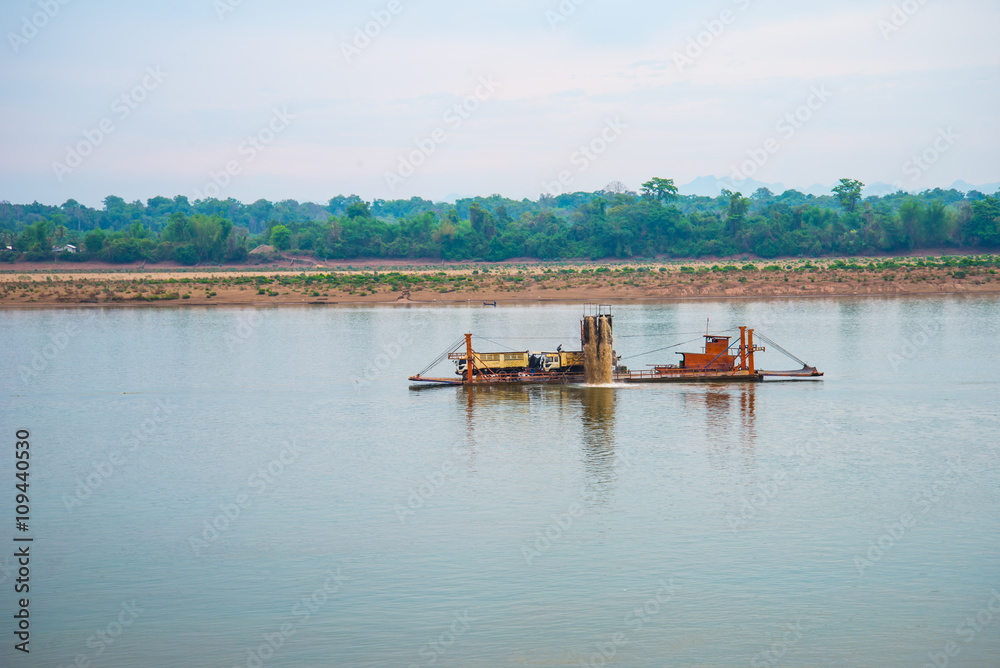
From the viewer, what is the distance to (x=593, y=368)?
48.7 meters

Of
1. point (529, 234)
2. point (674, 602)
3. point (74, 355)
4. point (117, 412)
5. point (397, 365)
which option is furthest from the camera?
point (529, 234)

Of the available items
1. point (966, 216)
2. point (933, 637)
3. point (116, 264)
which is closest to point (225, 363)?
point (933, 637)

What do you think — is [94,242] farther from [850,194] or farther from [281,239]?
[850,194]

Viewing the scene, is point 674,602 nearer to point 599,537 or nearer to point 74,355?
point 599,537

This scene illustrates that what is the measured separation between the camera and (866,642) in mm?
18703

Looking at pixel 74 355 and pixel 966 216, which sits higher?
pixel 966 216

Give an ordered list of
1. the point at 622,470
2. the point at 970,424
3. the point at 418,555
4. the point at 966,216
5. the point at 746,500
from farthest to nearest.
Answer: the point at 966,216, the point at 970,424, the point at 622,470, the point at 746,500, the point at 418,555

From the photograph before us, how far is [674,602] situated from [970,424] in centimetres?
2225

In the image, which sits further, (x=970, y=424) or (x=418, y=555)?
(x=970, y=424)
